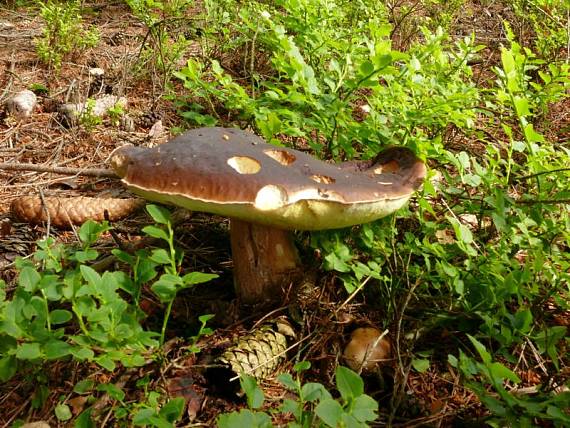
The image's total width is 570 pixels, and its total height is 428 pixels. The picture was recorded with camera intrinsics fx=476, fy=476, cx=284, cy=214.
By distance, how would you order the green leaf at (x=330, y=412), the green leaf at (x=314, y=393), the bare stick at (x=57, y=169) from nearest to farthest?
the green leaf at (x=330, y=412)
the green leaf at (x=314, y=393)
the bare stick at (x=57, y=169)

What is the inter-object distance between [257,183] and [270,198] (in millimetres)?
62

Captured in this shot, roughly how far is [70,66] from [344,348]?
12.2 ft

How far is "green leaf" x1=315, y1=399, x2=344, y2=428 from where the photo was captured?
3.67 feet

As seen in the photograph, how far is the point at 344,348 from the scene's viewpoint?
187cm

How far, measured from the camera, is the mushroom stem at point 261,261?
200 cm

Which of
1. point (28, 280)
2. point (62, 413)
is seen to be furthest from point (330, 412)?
point (28, 280)

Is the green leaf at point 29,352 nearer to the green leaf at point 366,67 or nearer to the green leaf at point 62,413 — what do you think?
the green leaf at point 62,413

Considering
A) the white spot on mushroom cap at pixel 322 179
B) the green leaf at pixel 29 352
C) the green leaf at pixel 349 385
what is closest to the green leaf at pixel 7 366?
the green leaf at pixel 29 352

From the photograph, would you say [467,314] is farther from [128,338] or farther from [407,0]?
[407,0]

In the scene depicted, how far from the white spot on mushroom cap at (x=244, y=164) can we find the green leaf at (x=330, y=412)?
2.50 feet

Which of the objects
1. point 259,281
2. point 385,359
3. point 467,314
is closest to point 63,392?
point 259,281

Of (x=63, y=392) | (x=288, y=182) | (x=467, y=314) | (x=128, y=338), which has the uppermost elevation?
(x=288, y=182)

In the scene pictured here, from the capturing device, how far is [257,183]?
1.47 m

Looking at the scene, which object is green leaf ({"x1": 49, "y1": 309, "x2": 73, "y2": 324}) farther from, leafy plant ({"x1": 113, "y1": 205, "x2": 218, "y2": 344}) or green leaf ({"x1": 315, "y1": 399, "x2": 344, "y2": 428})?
green leaf ({"x1": 315, "y1": 399, "x2": 344, "y2": 428})
